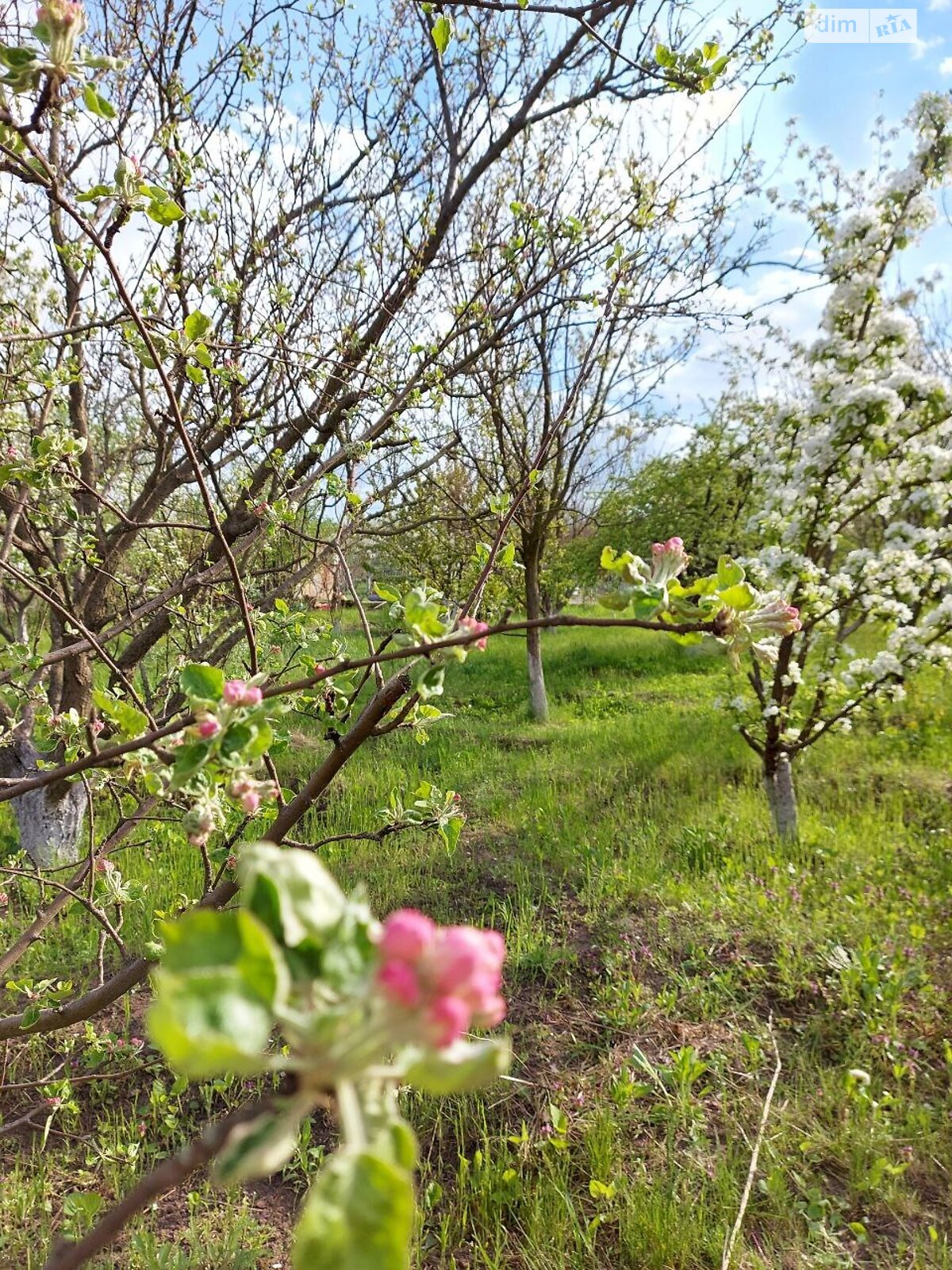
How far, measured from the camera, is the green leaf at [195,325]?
111 cm

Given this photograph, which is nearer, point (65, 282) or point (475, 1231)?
point (475, 1231)

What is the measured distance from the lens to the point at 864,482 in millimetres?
3680

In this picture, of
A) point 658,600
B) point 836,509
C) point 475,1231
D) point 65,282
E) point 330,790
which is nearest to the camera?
point 658,600

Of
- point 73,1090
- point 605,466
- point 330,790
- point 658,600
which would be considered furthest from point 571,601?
point 658,600

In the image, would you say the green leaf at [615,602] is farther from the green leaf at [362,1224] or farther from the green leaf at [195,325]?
the green leaf at [195,325]

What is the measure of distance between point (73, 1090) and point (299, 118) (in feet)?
15.0

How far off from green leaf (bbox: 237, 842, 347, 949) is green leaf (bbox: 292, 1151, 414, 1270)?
0.09m

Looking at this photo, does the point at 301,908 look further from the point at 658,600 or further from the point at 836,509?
the point at 836,509

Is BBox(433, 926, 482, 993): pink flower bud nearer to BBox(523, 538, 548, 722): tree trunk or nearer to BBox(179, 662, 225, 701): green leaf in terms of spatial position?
BBox(179, 662, 225, 701): green leaf

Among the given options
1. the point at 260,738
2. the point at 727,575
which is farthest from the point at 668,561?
the point at 260,738

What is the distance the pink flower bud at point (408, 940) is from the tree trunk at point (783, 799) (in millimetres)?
4092

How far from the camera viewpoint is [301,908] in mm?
324

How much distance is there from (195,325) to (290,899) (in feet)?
3.51

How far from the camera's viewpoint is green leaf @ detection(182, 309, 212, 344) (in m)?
1.11
